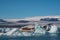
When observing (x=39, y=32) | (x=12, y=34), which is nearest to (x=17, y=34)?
(x=12, y=34)

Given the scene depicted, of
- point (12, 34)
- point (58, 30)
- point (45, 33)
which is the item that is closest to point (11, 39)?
point (12, 34)

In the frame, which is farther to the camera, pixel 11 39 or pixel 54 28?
pixel 54 28

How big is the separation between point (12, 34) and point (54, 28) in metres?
3.00

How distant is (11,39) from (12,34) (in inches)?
100

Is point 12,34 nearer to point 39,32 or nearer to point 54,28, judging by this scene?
point 39,32

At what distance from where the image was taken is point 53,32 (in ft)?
60.2

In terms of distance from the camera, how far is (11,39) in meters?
14.3

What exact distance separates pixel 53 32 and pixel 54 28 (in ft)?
0.86

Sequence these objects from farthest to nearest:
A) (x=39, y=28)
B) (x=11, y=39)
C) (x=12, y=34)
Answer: (x=39, y=28)
(x=12, y=34)
(x=11, y=39)

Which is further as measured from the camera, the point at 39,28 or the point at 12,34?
the point at 39,28

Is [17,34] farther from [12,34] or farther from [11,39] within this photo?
[11,39]

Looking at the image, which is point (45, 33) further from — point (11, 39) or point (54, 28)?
point (11, 39)

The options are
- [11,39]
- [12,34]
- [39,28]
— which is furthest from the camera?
[39,28]

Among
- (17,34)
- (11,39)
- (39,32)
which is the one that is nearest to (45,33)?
(39,32)
